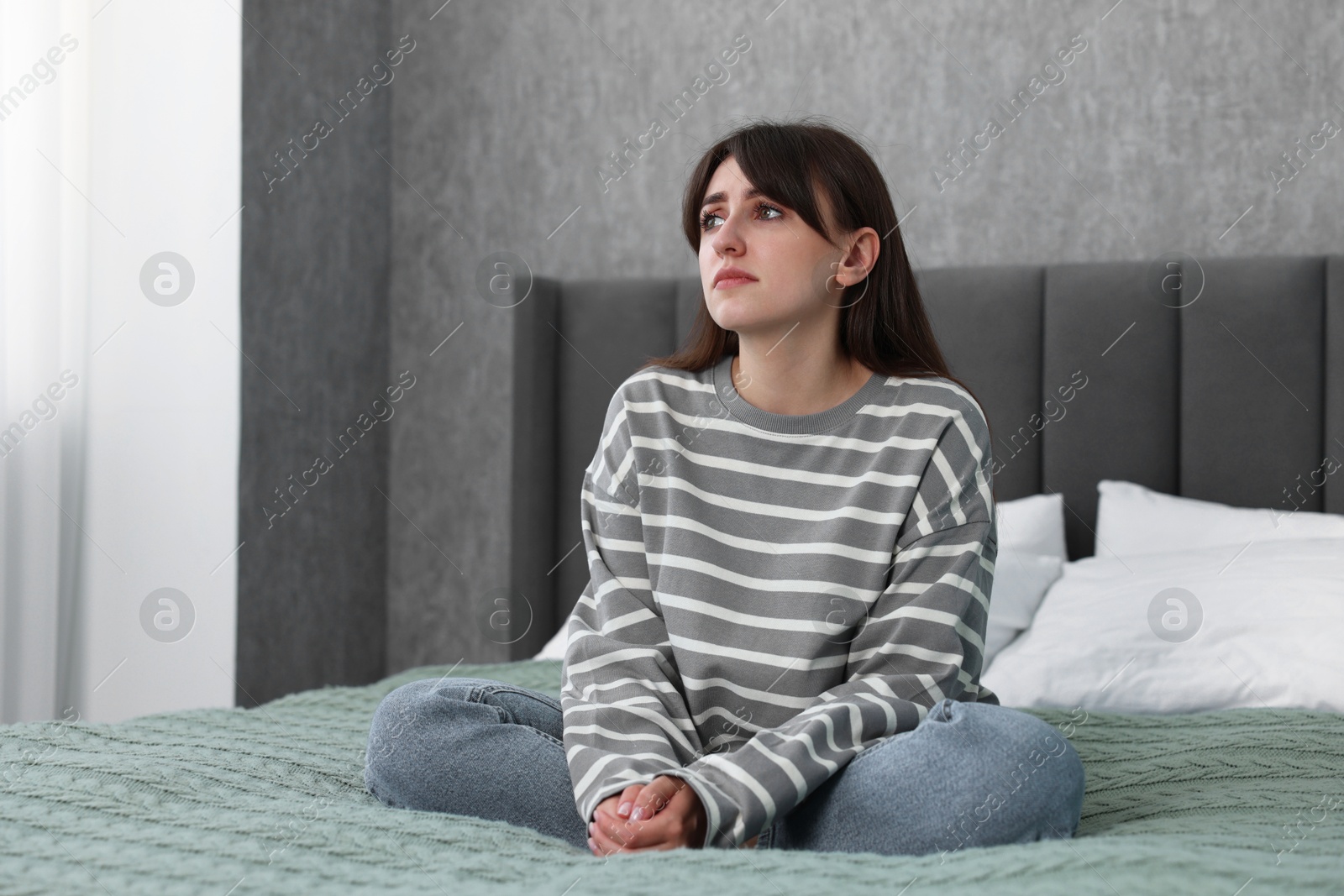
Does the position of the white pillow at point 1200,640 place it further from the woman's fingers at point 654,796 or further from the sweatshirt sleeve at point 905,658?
the woman's fingers at point 654,796

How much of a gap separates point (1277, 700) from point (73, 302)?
83.1 inches

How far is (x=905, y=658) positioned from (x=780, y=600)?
→ 0.13 meters

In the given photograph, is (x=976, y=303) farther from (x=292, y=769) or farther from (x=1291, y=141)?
(x=292, y=769)

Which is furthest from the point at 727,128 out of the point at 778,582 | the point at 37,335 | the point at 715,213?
the point at 778,582

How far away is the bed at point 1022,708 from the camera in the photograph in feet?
2.63

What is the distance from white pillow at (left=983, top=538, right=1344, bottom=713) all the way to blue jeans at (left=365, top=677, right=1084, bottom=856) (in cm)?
55

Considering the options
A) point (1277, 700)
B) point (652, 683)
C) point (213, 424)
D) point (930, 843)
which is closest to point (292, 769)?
point (652, 683)

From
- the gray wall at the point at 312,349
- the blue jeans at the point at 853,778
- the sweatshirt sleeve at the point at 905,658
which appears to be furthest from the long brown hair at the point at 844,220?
the gray wall at the point at 312,349

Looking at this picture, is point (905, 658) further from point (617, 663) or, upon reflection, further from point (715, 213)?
point (715, 213)

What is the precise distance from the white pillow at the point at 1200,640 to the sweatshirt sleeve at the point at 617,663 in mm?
637

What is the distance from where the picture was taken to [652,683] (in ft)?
3.75

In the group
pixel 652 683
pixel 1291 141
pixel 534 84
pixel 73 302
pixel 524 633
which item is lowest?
pixel 524 633

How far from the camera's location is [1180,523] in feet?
6.15

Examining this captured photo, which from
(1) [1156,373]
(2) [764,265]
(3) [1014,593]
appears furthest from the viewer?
(1) [1156,373]
